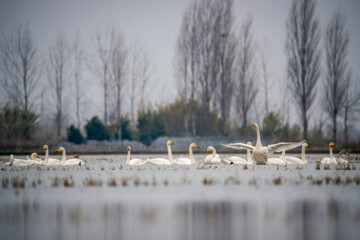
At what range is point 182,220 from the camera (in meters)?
7.62

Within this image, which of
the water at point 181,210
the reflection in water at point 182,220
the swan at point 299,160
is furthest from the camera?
the swan at point 299,160

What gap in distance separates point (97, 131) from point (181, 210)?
1579 inches

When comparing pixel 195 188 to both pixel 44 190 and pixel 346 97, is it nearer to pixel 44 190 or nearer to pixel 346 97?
pixel 44 190

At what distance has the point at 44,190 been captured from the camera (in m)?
11.6

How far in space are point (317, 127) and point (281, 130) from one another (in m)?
3.94

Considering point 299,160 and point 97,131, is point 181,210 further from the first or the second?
point 97,131

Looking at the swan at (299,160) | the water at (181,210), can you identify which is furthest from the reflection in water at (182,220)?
the swan at (299,160)

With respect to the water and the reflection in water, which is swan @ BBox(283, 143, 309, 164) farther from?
the reflection in water

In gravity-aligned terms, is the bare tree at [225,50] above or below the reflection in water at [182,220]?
above

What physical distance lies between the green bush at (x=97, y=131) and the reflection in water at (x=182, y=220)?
38510mm

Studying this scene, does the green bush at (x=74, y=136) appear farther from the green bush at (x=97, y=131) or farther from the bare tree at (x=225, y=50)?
the bare tree at (x=225, y=50)

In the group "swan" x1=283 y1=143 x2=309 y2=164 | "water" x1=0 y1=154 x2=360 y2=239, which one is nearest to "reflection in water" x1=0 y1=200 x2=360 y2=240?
"water" x1=0 y1=154 x2=360 y2=239

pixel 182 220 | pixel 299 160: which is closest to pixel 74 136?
pixel 299 160

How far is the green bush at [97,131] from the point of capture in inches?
1881
